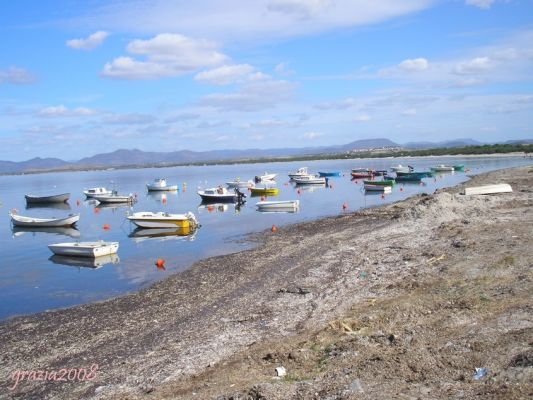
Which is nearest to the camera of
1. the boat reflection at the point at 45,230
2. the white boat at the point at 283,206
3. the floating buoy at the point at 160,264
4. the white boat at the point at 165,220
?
the floating buoy at the point at 160,264

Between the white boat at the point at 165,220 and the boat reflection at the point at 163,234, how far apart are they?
0.98 feet

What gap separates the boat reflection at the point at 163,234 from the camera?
1399 inches

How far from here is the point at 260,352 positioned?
11219mm

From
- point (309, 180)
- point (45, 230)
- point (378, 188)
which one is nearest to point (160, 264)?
point (45, 230)

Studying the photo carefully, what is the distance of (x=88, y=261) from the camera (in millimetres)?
28109

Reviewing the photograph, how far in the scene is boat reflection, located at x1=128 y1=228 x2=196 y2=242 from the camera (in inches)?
1399

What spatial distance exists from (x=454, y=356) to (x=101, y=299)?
48.1ft

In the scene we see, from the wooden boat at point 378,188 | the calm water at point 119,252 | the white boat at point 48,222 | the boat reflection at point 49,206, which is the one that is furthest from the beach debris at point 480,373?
the boat reflection at point 49,206

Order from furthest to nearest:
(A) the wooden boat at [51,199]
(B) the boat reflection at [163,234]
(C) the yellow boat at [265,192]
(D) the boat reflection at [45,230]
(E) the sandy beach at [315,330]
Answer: (A) the wooden boat at [51,199] < (C) the yellow boat at [265,192] < (D) the boat reflection at [45,230] < (B) the boat reflection at [163,234] < (E) the sandy beach at [315,330]

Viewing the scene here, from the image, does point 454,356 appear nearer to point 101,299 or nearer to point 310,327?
point 310,327

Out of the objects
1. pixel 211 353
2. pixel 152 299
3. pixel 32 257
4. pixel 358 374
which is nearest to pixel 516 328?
pixel 358 374

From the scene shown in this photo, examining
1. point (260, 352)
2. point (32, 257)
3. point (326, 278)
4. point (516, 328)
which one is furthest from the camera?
point (32, 257)

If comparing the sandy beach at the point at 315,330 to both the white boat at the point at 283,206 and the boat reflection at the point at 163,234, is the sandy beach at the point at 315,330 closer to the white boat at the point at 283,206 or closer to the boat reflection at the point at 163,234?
the boat reflection at the point at 163,234

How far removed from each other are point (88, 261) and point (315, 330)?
19.0m
